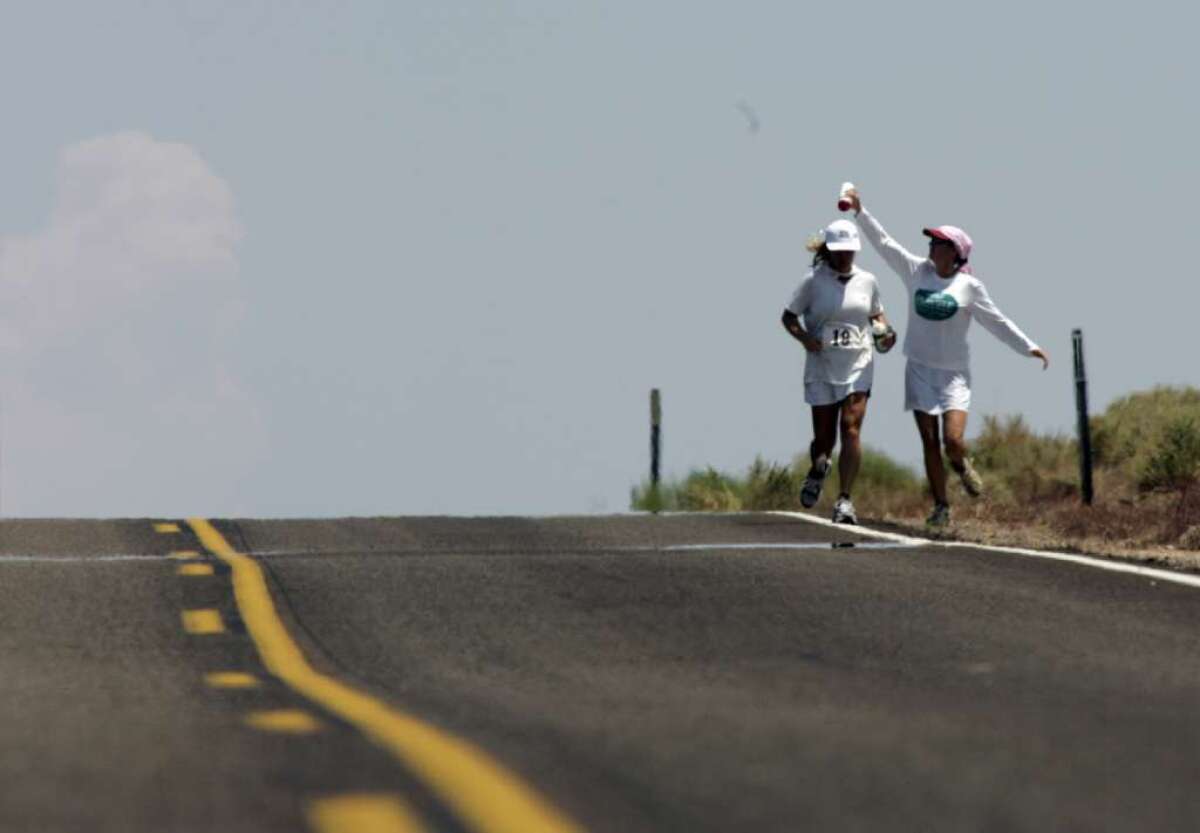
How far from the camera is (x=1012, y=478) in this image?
86.2 ft

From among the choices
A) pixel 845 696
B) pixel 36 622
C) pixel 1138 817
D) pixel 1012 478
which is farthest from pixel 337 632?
pixel 1012 478

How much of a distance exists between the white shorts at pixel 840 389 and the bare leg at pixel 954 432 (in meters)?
0.65

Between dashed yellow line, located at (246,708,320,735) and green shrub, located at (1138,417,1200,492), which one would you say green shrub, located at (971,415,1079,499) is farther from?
dashed yellow line, located at (246,708,320,735)

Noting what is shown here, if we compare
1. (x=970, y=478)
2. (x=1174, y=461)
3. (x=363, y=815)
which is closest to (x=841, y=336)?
(x=970, y=478)

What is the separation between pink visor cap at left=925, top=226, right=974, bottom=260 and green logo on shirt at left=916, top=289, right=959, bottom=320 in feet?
1.09

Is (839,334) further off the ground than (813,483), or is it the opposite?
(839,334)

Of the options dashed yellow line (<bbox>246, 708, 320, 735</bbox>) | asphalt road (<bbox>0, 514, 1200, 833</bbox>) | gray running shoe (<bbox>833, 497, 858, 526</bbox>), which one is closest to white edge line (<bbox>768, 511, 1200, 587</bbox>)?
gray running shoe (<bbox>833, 497, 858, 526</bbox>)

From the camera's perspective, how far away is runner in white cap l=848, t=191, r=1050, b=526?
17625mm

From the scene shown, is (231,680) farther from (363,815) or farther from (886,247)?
(886,247)

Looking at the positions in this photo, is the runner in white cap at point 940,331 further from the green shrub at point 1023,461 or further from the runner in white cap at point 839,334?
the green shrub at point 1023,461

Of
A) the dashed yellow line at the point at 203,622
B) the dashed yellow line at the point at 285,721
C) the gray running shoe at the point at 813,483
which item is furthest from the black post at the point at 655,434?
the dashed yellow line at the point at 285,721

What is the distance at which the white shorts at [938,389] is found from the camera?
17.8 metres

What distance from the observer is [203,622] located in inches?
425

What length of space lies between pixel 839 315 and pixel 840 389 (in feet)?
1.92
